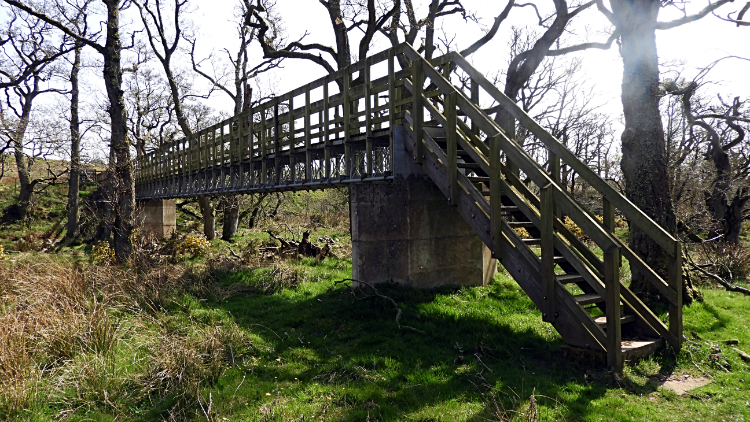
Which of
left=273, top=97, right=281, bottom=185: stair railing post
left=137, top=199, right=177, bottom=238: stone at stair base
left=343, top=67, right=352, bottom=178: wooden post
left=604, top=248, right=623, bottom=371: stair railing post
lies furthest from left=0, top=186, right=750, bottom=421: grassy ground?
left=137, top=199, right=177, bottom=238: stone at stair base

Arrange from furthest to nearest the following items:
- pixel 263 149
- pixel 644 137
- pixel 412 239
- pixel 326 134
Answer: pixel 263 149, pixel 326 134, pixel 412 239, pixel 644 137

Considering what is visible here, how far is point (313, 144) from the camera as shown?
11.0 m

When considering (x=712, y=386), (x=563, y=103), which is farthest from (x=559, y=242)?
(x=563, y=103)

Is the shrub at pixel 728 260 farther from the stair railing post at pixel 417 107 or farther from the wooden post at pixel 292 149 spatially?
the wooden post at pixel 292 149

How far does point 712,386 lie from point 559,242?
2.29 metres

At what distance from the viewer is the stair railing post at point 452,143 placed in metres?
7.07

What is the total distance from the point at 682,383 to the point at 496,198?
3074 mm

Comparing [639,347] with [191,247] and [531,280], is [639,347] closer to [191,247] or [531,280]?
[531,280]

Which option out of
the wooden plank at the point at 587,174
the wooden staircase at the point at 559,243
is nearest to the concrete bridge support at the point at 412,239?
the wooden staircase at the point at 559,243

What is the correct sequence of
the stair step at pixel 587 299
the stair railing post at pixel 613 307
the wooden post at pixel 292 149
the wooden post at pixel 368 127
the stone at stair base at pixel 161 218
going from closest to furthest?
1. the stair railing post at pixel 613 307
2. the stair step at pixel 587 299
3. the wooden post at pixel 368 127
4. the wooden post at pixel 292 149
5. the stone at stair base at pixel 161 218

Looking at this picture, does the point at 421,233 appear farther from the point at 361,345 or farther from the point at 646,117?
the point at 646,117

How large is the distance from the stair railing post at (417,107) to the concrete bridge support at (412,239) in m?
0.97

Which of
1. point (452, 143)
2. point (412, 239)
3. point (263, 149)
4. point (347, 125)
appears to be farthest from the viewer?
point (263, 149)

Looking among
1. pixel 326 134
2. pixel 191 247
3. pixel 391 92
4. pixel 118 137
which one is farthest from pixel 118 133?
pixel 391 92
